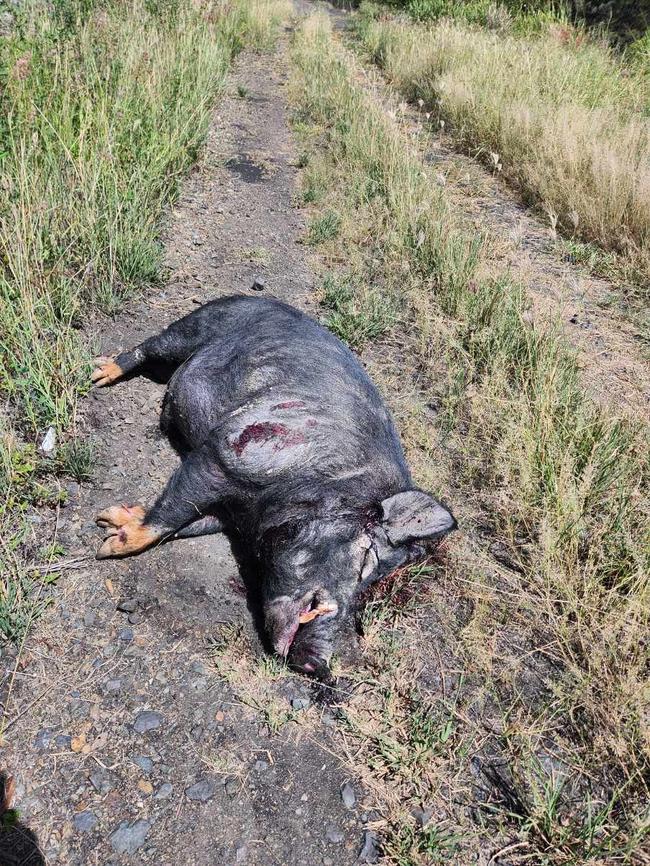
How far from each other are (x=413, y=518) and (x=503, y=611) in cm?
77

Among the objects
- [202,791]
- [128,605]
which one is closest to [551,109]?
[128,605]

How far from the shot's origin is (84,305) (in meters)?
4.10

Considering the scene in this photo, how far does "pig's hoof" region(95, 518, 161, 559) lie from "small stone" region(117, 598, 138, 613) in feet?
0.81

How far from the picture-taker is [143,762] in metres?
2.12

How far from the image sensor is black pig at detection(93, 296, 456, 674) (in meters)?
2.45

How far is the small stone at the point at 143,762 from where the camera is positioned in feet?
6.91

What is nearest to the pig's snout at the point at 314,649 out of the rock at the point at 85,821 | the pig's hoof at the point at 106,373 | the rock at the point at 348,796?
the rock at the point at 348,796

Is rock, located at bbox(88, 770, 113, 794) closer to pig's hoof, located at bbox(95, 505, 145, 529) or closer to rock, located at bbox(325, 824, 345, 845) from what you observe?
rock, located at bbox(325, 824, 345, 845)

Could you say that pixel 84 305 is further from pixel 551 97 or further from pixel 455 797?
pixel 551 97

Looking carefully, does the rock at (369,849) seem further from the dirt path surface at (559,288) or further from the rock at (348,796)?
the dirt path surface at (559,288)

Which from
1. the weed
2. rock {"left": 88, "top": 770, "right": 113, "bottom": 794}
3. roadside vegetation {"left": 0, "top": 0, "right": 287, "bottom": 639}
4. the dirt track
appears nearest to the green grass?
the weed

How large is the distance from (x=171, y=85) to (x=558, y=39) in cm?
924

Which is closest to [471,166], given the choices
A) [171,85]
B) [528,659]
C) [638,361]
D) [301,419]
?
[171,85]

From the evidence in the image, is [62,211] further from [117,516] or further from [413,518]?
[413,518]
